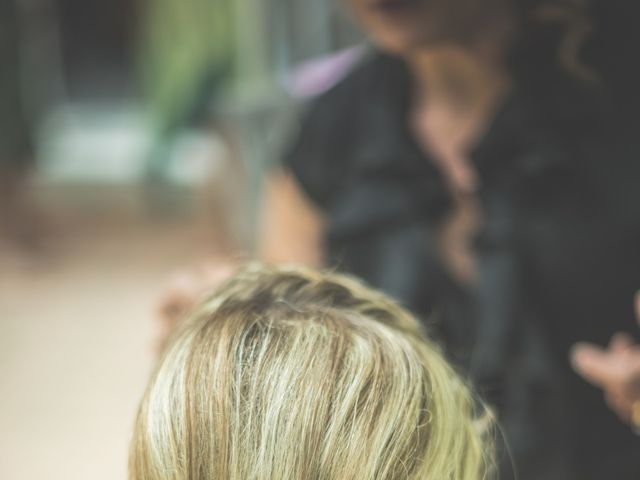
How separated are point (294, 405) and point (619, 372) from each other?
1.43 ft

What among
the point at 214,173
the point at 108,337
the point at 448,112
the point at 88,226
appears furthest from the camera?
the point at 88,226

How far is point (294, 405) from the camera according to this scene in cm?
71

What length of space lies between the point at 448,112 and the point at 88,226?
4.02 metres

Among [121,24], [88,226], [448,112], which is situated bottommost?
[88,226]

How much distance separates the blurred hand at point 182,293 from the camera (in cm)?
103

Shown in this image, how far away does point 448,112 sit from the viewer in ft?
4.25

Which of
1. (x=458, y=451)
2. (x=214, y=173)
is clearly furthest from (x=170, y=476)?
(x=214, y=173)

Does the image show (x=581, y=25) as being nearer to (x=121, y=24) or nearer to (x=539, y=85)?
(x=539, y=85)

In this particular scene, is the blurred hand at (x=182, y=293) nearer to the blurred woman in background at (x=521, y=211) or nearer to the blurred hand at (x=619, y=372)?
the blurred woman in background at (x=521, y=211)

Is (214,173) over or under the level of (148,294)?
over

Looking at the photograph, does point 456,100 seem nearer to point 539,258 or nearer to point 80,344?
point 539,258

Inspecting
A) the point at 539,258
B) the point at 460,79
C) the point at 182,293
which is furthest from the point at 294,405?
the point at 460,79

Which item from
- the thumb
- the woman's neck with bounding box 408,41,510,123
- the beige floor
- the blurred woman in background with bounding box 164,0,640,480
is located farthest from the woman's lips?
the beige floor

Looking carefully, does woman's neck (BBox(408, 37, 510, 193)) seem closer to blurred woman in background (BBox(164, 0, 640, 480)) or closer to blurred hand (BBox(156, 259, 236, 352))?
blurred woman in background (BBox(164, 0, 640, 480))
